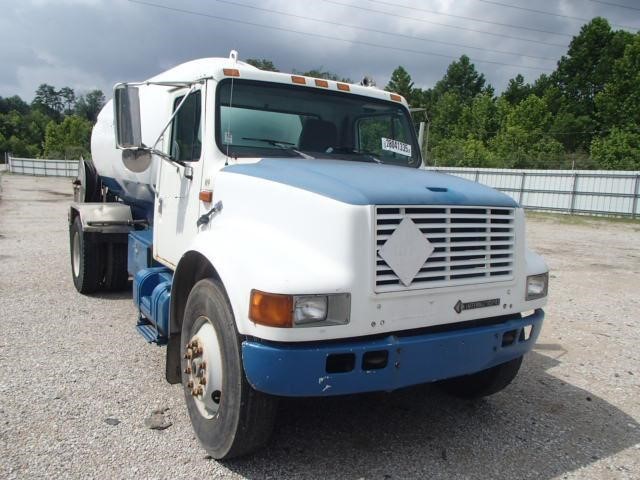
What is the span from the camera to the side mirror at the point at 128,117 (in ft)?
13.2

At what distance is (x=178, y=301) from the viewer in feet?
12.5

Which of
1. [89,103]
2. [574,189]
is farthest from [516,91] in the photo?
[89,103]

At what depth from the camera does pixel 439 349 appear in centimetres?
294

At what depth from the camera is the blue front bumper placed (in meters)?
2.65

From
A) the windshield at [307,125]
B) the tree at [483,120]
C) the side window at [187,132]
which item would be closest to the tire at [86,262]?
the side window at [187,132]

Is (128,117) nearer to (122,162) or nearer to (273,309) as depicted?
(122,162)

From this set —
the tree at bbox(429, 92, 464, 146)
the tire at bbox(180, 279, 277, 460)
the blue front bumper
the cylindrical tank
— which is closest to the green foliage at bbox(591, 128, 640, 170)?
the tree at bbox(429, 92, 464, 146)

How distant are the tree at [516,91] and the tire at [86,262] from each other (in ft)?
209

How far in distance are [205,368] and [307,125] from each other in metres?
2.04

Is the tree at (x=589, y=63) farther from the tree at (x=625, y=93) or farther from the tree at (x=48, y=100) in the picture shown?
the tree at (x=48, y=100)

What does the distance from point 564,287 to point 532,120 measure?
44.5 metres

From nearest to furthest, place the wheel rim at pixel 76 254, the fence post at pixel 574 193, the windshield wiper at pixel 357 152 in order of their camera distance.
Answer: the windshield wiper at pixel 357 152 → the wheel rim at pixel 76 254 → the fence post at pixel 574 193

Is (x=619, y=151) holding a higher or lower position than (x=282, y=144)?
higher

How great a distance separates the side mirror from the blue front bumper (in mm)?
2128
